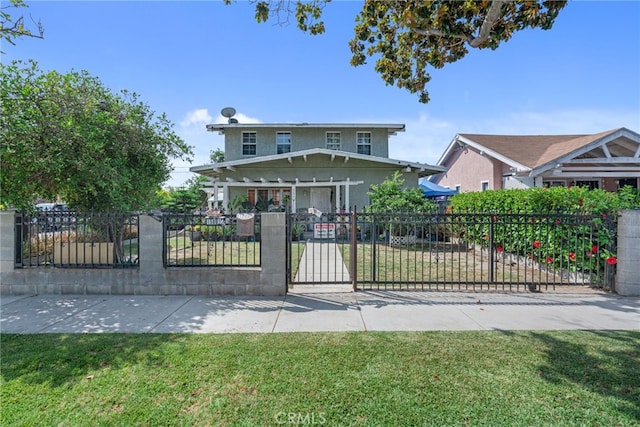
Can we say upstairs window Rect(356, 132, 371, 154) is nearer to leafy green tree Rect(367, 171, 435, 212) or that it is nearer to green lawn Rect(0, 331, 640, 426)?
leafy green tree Rect(367, 171, 435, 212)

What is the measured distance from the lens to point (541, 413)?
2871mm

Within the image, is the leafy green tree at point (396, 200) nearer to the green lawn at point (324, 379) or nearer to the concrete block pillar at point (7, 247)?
the green lawn at point (324, 379)

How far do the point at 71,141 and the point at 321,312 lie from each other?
620cm

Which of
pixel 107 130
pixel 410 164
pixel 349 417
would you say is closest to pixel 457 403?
pixel 349 417

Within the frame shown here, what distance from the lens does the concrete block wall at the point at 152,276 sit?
6516 mm

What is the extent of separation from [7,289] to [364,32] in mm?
9121

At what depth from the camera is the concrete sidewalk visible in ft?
16.1

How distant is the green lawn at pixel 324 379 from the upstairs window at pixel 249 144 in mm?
15978

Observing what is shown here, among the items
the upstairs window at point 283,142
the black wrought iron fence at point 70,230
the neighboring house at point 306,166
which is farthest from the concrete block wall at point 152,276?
the upstairs window at point 283,142

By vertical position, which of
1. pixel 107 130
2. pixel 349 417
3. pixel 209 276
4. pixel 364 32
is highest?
pixel 364 32

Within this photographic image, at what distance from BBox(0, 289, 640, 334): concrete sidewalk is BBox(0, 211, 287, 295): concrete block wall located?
0.21 m

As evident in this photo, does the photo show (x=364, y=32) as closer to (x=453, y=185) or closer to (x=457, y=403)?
(x=457, y=403)

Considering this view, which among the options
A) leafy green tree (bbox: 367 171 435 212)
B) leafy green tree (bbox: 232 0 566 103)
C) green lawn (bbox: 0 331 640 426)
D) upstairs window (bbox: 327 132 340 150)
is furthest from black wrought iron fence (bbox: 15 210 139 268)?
upstairs window (bbox: 327 132 340 150)

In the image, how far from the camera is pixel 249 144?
770 inches
